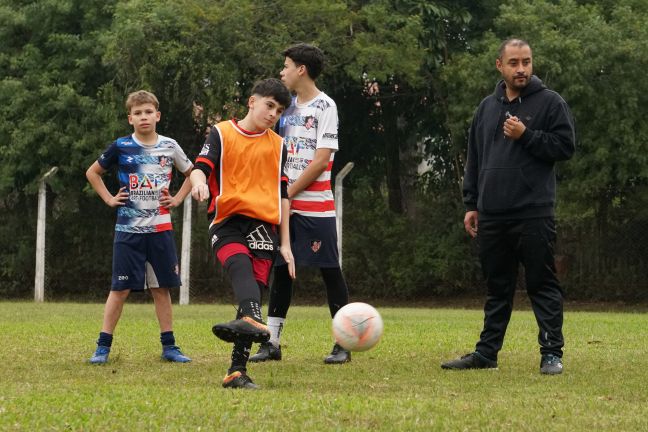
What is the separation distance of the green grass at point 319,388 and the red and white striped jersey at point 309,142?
1161 mm

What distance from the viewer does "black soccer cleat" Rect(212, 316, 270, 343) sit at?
621 cm

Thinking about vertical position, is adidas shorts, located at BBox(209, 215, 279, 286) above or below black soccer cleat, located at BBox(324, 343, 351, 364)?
above

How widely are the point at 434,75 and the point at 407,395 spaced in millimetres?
19216

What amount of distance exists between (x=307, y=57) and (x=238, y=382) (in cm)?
290

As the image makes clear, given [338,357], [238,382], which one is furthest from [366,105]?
[238,382]

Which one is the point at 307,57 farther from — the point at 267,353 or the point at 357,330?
the point at 357,330

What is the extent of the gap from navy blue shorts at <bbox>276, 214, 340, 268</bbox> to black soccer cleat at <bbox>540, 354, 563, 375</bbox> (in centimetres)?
182

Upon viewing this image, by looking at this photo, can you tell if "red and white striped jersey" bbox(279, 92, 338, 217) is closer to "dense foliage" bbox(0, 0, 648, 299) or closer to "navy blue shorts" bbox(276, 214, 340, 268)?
"navy blue shorts" bbox(276, 214, 340, 268)

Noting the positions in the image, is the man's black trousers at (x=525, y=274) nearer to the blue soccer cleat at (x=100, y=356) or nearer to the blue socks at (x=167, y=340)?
the blue socks at (x=167, y=340)

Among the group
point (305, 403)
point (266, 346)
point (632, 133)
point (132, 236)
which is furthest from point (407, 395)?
point (632, 133)

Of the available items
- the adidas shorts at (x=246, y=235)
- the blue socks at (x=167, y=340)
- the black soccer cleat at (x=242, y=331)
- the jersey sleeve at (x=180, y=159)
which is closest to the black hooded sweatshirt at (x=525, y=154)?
the adidas shorts at (x=246, y=235)

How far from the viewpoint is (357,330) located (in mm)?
6812

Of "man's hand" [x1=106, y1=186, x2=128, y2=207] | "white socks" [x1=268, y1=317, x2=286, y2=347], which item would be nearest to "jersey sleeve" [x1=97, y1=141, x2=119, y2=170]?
"man's hand" [x1=106, y1=186, x2=128, y2=207]

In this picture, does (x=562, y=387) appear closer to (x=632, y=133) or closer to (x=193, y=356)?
(x=193, y=356)
